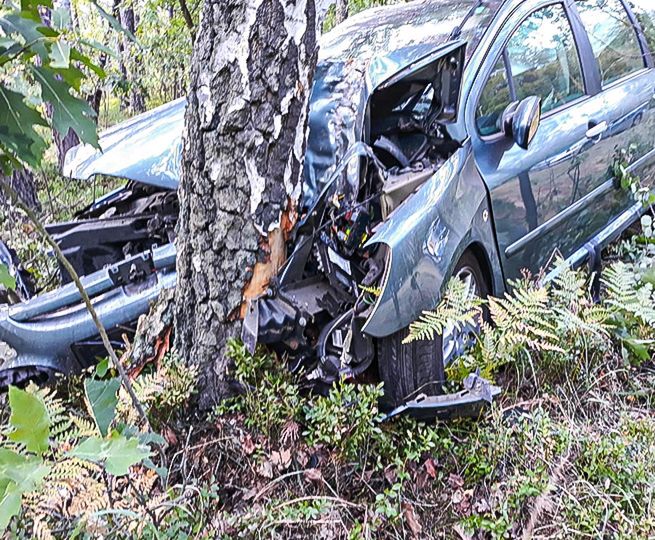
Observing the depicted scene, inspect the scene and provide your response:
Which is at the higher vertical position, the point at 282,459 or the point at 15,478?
the point at 15,478

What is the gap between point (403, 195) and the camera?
241 centimetres

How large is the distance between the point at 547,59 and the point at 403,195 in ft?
4.90

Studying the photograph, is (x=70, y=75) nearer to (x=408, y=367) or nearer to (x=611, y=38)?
(x=408, y=367)

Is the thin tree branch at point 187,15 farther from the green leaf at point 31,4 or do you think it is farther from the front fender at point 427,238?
the green leaf at point 31,4

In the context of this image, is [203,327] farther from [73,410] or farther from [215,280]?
[73,410]

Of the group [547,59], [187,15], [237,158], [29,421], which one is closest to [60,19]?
[29,421]

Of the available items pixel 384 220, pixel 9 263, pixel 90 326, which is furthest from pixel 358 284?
pixel 9 263

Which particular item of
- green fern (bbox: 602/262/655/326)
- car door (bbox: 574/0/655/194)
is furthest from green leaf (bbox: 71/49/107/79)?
car door (bbox: 574/0/655/194)

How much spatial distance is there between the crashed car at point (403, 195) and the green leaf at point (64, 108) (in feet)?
4.06

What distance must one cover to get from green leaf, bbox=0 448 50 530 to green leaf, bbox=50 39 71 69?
2.29 feet

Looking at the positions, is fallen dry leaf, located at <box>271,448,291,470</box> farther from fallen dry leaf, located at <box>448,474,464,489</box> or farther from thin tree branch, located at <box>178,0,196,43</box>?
thin tree branch, located at <box>178,0,196,43</box>

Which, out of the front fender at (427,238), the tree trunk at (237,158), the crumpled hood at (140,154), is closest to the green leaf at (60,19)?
the tree trunk at (237,158)

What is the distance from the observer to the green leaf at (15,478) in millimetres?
983

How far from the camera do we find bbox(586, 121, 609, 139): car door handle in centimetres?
337
